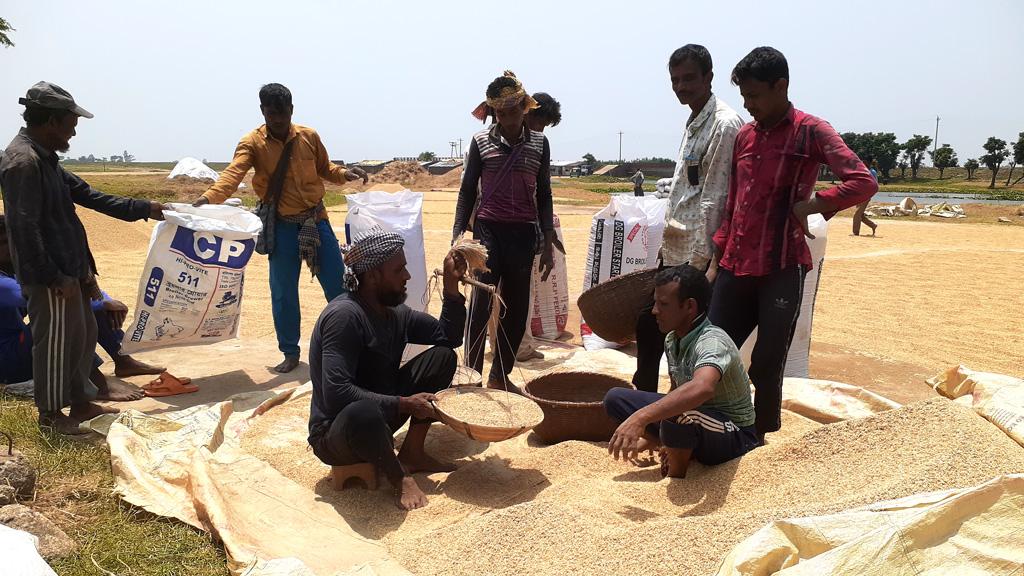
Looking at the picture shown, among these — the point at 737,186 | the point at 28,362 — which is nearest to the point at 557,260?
the point at 737,186

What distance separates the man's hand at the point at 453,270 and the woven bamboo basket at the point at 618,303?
35.6 inches

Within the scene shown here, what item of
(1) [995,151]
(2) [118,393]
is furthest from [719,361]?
(1) [995,151]

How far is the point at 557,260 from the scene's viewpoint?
5.38 metres

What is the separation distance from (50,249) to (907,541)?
11.3ft

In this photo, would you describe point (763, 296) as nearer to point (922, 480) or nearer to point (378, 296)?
point (922, 480)

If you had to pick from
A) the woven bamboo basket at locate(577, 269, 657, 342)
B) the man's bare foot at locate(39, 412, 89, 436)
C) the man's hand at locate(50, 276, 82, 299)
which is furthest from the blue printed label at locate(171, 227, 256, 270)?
the woven bamboo basket at locate(577, 269, 657, 342)

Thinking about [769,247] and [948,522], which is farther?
[769,247]

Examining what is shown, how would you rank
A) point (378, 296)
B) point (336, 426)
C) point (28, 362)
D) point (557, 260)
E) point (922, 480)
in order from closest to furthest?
point (922, 480)
point (336, 426)
point (378, 296)
point (28, 362)
point (557, 260)

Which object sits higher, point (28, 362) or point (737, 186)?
point (737, 186)

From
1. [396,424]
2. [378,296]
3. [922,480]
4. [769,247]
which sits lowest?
[396,424]

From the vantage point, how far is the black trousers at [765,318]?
114 inches

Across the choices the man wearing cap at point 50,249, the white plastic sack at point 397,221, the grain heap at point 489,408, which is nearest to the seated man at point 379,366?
the grain heap at point 489,408

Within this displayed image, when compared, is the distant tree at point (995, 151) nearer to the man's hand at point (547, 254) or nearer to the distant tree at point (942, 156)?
the distant tree at point (942, 156)

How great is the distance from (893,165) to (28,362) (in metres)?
65.4
